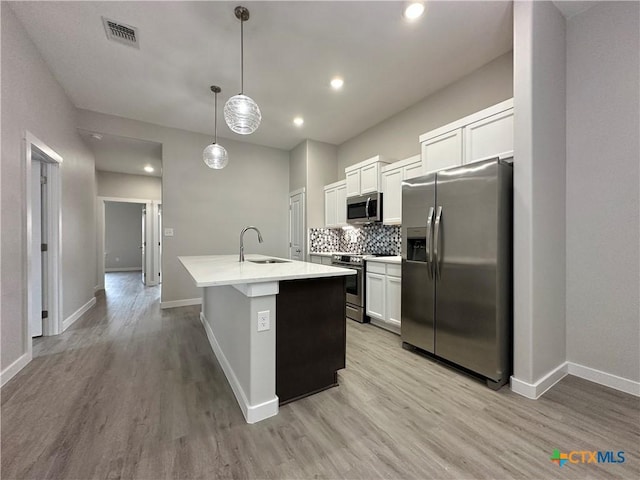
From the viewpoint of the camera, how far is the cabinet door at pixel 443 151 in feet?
8.64

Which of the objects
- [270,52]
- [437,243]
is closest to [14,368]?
[270,52]

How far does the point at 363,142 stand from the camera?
189 inches

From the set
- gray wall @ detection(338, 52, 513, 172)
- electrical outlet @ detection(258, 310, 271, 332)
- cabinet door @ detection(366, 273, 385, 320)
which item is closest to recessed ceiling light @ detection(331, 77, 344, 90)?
gray wall @ detection(338, 52, 513, 172)

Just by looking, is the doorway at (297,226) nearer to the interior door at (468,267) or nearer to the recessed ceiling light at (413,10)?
the interior door at (468,267)

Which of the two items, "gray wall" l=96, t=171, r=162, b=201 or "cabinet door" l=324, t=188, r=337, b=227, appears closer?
"cabinet door" l=324, t=188, r=337, b=227

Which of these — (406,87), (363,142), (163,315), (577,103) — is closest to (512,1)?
(577,103)

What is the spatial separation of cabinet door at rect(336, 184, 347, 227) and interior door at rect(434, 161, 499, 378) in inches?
89.7

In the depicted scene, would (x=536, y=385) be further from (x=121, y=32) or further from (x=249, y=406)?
(x=121, y=32)

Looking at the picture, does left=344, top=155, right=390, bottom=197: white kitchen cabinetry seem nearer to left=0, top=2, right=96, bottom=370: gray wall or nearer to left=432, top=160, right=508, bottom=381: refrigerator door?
left=432, top=160, right=508, bottom=381: refrigerator door

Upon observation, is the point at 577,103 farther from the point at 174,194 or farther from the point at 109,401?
the point at 174,194

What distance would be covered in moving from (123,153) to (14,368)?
417 centimetres

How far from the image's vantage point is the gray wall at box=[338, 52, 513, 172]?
2834mm

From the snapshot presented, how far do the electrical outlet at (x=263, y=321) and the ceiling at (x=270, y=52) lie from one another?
7.90 ft

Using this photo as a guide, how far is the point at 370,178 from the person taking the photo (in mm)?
4012
